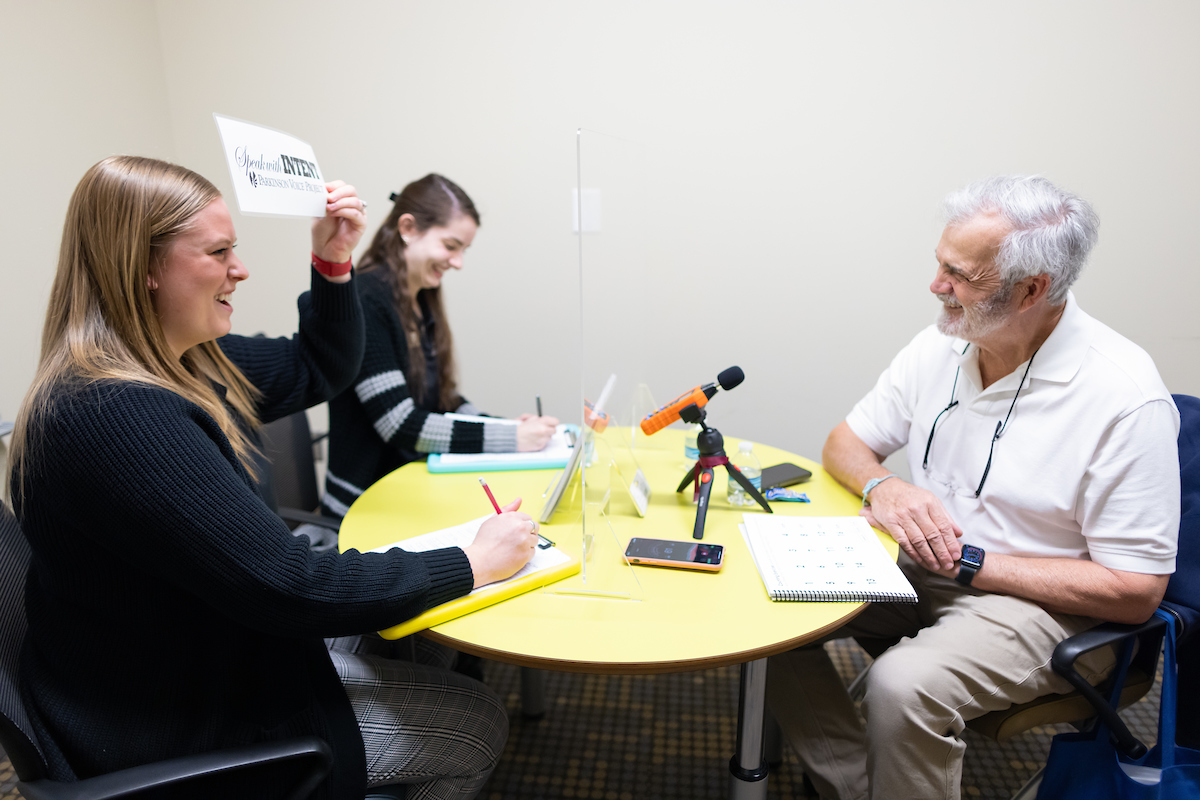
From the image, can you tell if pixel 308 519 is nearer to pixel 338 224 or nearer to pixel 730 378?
pixel 338 224

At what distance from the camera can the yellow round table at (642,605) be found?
101cm

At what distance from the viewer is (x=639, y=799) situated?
65.2 inches

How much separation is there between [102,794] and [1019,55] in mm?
2853

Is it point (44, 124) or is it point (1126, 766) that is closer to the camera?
point (1126, 766)

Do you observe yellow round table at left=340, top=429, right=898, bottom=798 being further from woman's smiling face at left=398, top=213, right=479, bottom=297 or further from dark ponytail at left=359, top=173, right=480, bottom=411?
woman's smiling face at left=398, top=213, right=479, bottom=297

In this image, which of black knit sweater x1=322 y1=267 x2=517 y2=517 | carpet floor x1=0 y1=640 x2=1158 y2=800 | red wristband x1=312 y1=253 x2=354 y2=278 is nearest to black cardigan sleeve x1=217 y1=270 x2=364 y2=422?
red wristband x1=312 y1=253 x2=354 y2=278

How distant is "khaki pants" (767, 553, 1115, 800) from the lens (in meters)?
1.17

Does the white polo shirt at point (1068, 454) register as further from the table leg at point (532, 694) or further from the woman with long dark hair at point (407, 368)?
the table leg at point (532, 694)

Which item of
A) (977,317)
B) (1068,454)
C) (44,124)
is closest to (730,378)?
(977,317)

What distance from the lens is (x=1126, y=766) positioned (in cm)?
117

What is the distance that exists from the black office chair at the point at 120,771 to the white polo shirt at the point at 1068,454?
4.17 feet

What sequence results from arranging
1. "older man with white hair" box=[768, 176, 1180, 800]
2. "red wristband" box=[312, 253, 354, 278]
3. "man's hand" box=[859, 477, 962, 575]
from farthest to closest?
"red wristband" box=[312, 253, 354, 278]
"man's hand" box=[859, 477, 962, 575]
"older man with white hair" box=[768, 176, 1180, 800]

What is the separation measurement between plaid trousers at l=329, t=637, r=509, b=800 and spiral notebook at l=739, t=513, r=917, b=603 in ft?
1.82

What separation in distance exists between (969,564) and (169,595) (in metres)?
1.33
